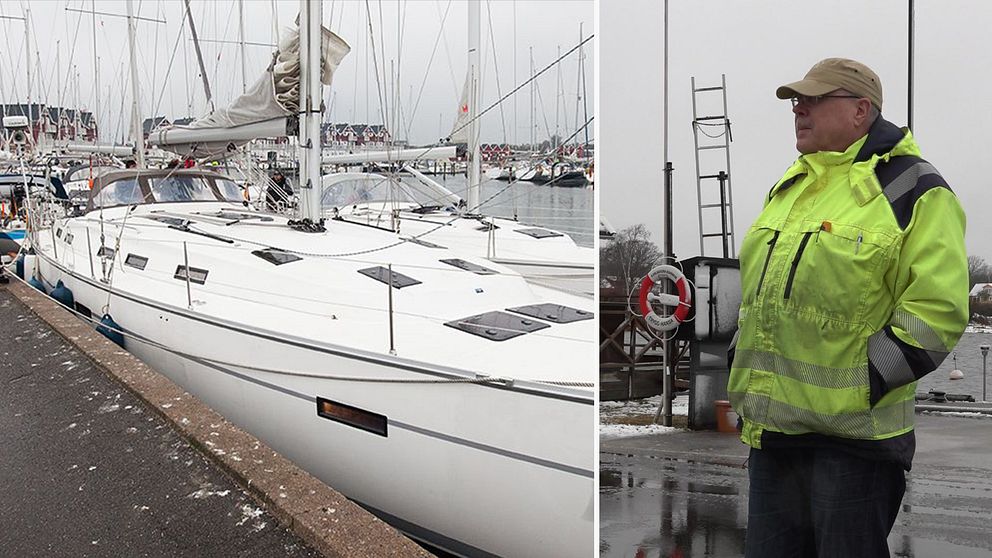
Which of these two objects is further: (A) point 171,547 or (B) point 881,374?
(A) point 171,547

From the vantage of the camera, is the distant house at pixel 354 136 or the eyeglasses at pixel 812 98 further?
the distant house at pixel 354 136

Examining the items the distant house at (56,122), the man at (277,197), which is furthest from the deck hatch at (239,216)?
the distant house at (56,122)

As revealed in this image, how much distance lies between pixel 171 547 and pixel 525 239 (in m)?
4.62

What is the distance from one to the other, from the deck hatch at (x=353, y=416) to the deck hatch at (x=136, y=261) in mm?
2628

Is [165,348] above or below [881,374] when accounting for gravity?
below

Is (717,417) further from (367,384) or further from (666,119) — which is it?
(367,384)

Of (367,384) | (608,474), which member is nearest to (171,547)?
(367,384)

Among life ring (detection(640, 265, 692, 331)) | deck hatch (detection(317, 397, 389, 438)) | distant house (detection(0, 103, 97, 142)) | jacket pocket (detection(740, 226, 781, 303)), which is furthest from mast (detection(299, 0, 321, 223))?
distant house (detection(0, 103, 97, 142))

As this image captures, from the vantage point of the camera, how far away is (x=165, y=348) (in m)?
4.85

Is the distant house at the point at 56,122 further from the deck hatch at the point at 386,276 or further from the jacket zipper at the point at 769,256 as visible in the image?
the jacket zipper at the point at 769,256

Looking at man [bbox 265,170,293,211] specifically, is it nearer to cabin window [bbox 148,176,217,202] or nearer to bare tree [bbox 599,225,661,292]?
cabin window [bbox 148,176,217,202]

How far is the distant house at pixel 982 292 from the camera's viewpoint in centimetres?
131

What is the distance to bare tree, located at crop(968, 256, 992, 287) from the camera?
1.29 meters

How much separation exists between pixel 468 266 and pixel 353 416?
60.3 inches
